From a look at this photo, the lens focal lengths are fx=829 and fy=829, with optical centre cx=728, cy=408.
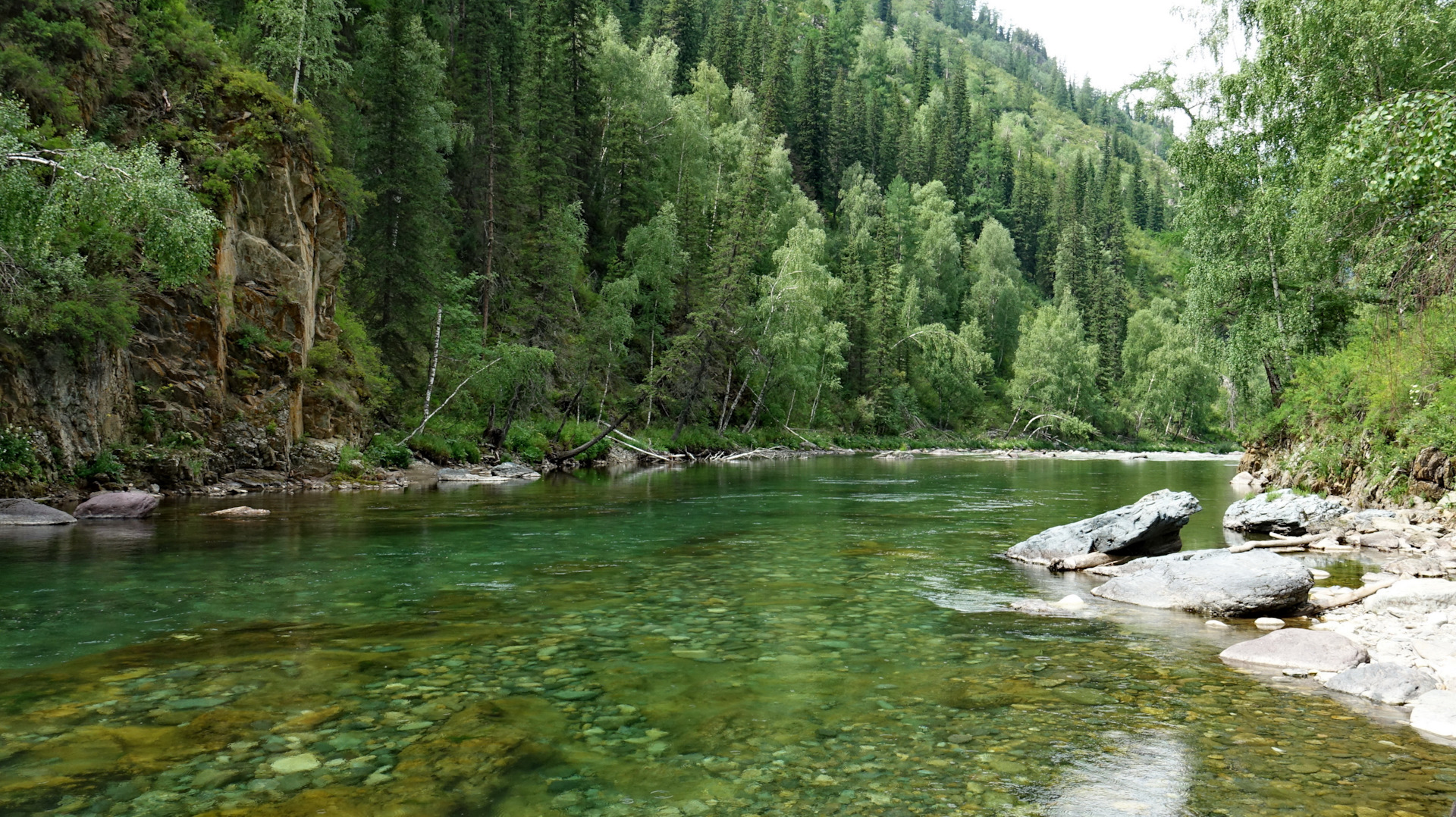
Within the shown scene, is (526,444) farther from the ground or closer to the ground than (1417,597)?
farther from the ground

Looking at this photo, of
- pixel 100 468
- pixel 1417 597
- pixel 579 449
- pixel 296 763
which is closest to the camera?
pixel 296 763

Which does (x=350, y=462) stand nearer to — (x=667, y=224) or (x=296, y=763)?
(x=296, y=763)

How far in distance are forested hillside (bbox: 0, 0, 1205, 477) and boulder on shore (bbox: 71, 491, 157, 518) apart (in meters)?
3.62

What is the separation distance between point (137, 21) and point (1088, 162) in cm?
14755

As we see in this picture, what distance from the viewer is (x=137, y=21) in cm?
2217

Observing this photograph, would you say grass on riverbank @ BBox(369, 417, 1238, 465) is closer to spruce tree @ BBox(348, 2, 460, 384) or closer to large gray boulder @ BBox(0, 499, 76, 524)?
spruce tree @ BBox(348, 2, 460, 384)

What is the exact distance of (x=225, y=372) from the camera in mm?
22719

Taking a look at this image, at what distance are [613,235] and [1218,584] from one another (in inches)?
1819

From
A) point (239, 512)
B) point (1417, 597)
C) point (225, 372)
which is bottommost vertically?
point (1417, 597)

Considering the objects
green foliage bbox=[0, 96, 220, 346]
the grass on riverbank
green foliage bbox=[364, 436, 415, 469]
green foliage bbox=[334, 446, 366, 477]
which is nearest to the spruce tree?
the grass on riverbank

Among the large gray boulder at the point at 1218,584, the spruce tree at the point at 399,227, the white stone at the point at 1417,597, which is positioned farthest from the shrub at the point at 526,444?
the white stone at the point at 1417,597

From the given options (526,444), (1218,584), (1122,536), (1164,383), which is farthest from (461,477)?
(1164,383)

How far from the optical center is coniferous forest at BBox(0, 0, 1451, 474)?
17328 millimetres

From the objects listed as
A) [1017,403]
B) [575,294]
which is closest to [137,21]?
[575,294]
